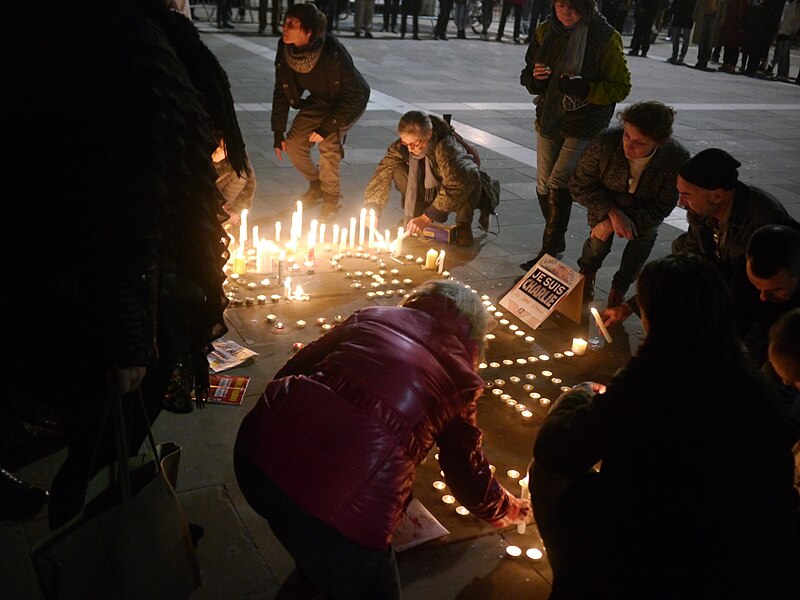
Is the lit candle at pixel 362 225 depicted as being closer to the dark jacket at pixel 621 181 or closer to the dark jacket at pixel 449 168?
the dark jacket at pixel 449 168

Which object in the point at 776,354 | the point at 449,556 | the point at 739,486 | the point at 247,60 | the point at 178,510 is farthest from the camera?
the point at 247,60

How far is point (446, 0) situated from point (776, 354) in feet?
59.7

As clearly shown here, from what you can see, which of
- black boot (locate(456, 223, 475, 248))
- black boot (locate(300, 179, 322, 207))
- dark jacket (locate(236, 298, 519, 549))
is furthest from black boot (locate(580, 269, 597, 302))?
dark jacket (locate(236, 298, 519, 549))

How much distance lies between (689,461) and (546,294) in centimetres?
293

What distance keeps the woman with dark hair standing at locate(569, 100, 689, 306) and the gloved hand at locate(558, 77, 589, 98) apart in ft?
2.12

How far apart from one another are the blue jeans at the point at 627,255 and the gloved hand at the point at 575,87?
1.00 meters

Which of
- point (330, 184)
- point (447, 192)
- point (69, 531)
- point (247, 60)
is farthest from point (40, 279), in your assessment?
point (247, 60)

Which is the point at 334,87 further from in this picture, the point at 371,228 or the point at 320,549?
the point at 320,549

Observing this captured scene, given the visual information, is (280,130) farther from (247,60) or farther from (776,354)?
(247,60)

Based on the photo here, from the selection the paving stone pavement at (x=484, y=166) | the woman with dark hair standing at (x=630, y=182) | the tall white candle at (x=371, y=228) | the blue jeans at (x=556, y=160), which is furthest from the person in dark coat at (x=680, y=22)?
the woman with dark hair standing at (x=630, y=182)

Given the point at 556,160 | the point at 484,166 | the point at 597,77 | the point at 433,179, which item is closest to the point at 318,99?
the point at 433,179

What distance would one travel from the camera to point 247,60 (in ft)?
47.0

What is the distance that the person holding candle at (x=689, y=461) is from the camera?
76.9 inches

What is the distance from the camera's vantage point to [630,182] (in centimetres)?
492
